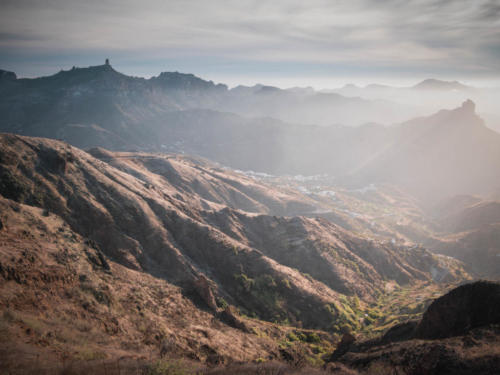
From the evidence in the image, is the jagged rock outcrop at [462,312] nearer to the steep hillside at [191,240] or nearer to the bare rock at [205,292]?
the bare rock at [205,292]

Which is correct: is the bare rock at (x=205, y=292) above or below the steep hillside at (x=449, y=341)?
below

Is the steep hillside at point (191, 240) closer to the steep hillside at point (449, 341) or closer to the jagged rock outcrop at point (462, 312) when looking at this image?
the steep hillside at point (449, 341)

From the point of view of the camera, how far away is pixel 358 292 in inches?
2547

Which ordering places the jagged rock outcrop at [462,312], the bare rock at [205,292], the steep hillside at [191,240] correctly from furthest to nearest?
the steep hillside at [191,240] < the bare rock at [205,292] < the jagged rock outcrop at [462,312]

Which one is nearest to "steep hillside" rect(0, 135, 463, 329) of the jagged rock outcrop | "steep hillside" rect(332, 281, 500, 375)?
"steep hillside" rect(332, 281, 500, 375)

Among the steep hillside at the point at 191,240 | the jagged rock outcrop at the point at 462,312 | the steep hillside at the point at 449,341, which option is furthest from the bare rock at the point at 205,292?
the jagged rock outcrop at the point at 462,312

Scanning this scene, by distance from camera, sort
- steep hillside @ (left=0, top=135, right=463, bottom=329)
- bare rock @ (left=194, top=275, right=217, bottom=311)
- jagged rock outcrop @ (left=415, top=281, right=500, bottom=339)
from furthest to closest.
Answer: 1. steep hillside @ (left=0, top=135, right=463, bottom=329)
2. bare rock @ (left=194, top=275, right=217, bottom=311)
3. jagged rock outcrop @ (left=415, top=281, right=500, bottom=339)

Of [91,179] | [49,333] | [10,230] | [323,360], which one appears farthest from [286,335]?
[91,179]

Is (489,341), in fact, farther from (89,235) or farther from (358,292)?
(358,292)

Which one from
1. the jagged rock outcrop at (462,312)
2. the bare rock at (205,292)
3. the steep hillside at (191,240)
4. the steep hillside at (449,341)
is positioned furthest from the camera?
the steep hillside at (191,240)

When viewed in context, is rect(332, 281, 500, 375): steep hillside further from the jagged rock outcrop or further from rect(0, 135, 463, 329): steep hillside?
rect(0, 135, 463, 329): steep hillside

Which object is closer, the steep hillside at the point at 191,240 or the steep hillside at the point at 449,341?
the steep hillside at the point at 449,341

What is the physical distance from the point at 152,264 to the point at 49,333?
25.4 metres

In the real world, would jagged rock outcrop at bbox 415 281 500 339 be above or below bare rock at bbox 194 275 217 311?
above
